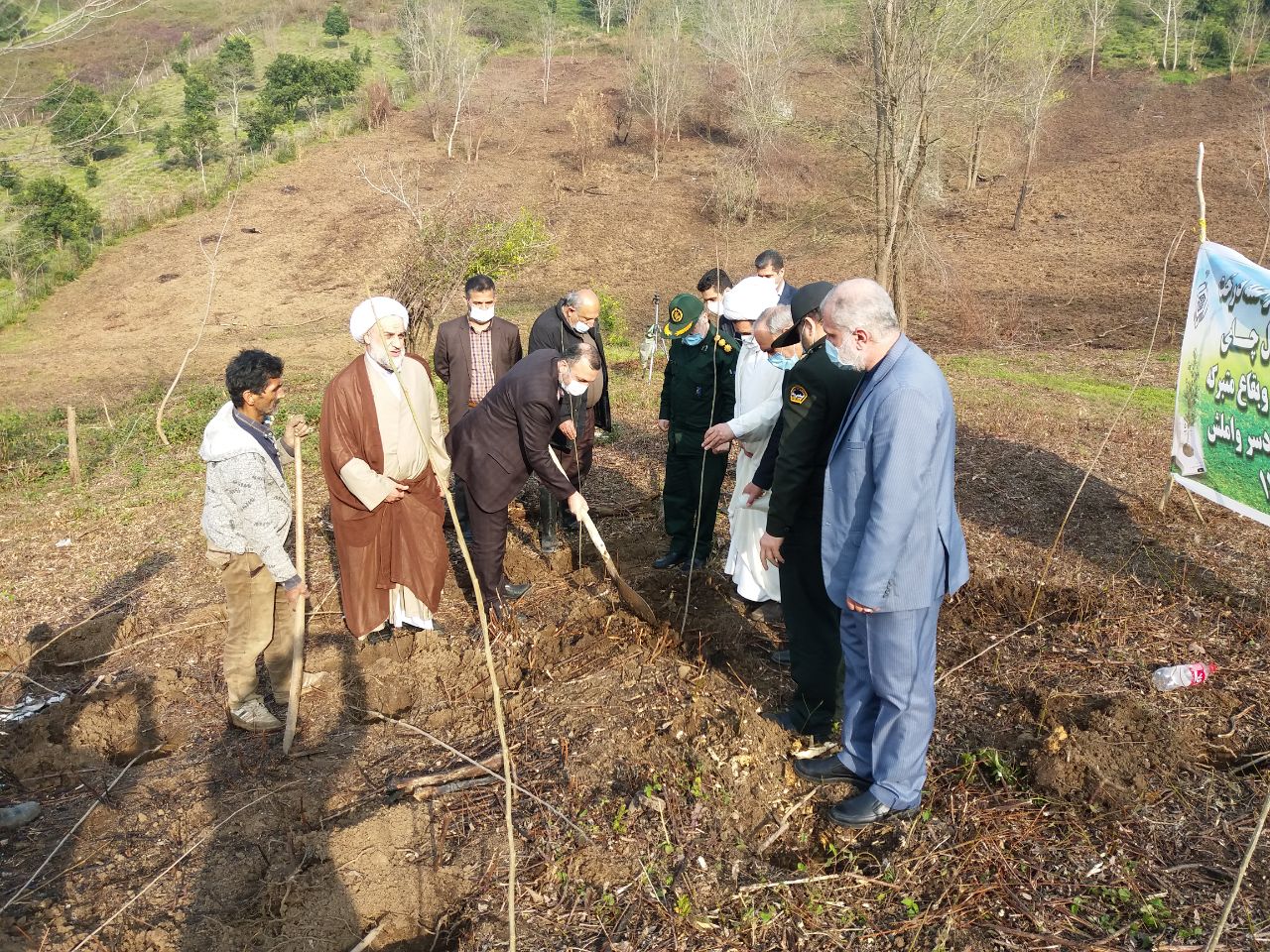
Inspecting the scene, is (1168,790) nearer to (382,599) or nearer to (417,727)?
(417,727)

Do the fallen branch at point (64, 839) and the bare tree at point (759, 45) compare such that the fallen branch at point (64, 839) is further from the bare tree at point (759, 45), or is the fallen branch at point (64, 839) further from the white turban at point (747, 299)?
the bare tree at point (759, 45)

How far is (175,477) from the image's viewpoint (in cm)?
795

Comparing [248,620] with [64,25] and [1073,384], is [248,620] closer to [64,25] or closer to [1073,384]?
[64,25]

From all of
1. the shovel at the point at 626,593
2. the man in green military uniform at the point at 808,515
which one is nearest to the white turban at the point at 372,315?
the shovel at the point at 626,593

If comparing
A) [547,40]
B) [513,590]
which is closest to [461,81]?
[547,40]

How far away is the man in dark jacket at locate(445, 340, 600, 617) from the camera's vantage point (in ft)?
14.9

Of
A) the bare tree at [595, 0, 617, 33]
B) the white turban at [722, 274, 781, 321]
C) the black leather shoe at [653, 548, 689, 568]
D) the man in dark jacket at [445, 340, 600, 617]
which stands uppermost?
the bare tree at [595, 0, 617, 33]

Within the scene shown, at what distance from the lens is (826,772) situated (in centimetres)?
332

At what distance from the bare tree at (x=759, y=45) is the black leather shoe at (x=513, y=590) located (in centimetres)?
2110

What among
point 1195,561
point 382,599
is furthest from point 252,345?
point 1195,561

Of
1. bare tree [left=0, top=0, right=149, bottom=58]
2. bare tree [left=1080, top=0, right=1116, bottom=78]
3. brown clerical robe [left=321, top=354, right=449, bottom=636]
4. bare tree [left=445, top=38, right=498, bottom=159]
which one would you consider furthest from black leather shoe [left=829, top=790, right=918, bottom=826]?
bare tree [left=1080, top=0, right=1116, bottom=78]

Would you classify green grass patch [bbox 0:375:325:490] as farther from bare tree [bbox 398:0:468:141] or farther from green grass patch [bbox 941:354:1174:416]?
bare tree [bbox 398:0:468:141]

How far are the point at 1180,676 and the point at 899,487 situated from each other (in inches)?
89.0

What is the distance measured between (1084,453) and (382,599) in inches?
247
